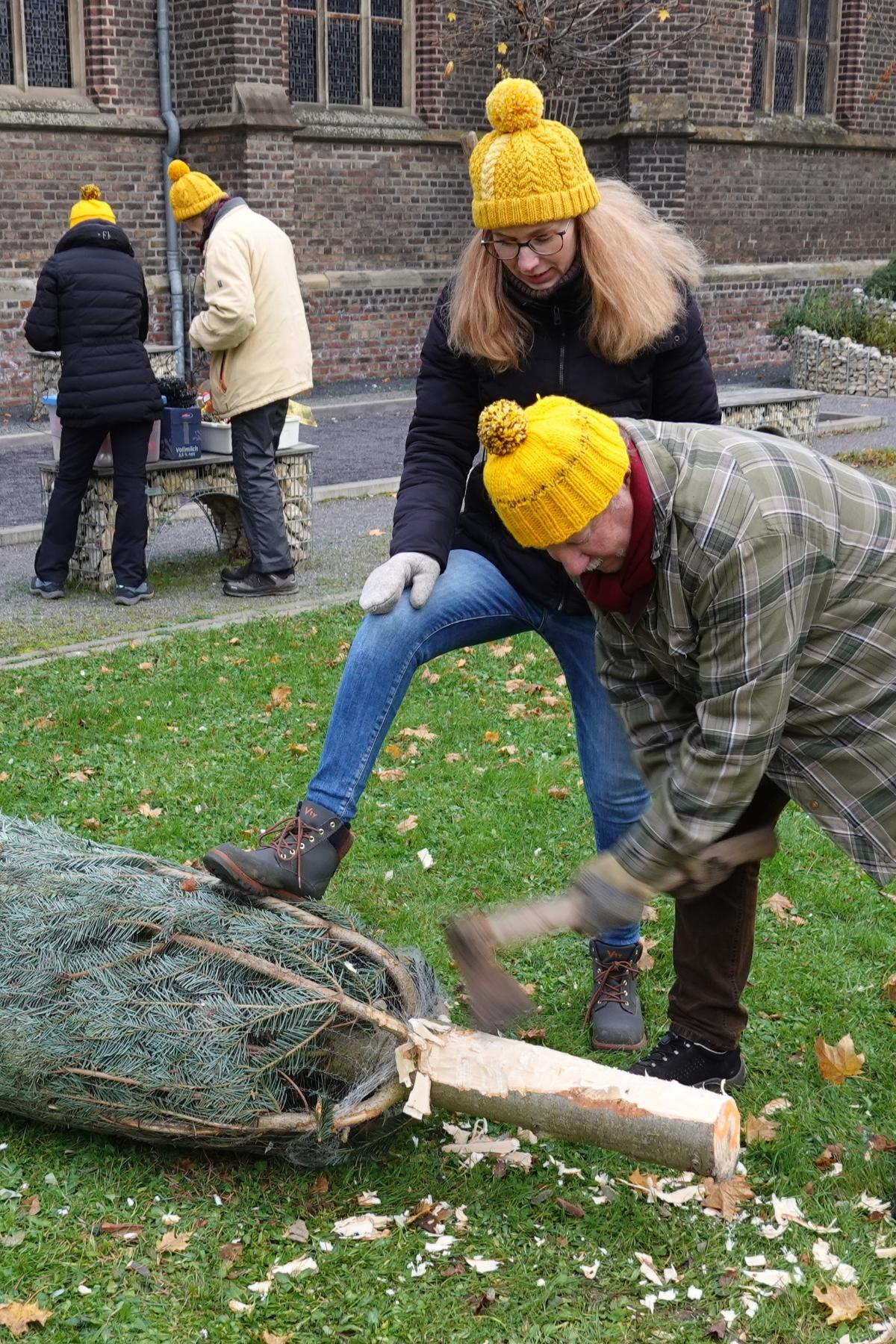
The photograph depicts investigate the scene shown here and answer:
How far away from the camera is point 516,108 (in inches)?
127

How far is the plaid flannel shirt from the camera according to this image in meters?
2.47

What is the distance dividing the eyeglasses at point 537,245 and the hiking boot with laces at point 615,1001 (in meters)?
1.74

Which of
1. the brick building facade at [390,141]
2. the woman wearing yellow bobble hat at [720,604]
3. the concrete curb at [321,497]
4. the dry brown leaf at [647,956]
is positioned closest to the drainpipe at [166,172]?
the brick building facade at [390,141]

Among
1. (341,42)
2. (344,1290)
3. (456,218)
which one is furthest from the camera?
(456,218)

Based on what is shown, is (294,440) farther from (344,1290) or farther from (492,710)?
→ (344,1290)

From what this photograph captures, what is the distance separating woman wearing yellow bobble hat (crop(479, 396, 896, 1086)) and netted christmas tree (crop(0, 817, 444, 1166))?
672 millimetres

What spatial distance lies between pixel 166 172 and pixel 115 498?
28.0 feet

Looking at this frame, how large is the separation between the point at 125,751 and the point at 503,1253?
3315 millimetres

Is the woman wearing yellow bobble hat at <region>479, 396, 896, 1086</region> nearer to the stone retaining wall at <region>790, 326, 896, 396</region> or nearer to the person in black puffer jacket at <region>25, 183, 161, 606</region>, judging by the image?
the person in black puffer jacket at <region>25, 183, 161, 606</region>

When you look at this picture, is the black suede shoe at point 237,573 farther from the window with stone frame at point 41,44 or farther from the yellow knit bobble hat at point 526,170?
the window with stone frame at point 41,44

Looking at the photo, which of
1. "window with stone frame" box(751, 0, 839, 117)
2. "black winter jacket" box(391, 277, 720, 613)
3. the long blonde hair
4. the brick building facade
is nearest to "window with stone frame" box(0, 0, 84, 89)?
the brick building facade

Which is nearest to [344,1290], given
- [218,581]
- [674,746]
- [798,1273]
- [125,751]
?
[798,1273]

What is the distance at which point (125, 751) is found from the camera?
5.86m

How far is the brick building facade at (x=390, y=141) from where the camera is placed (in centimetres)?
1502
